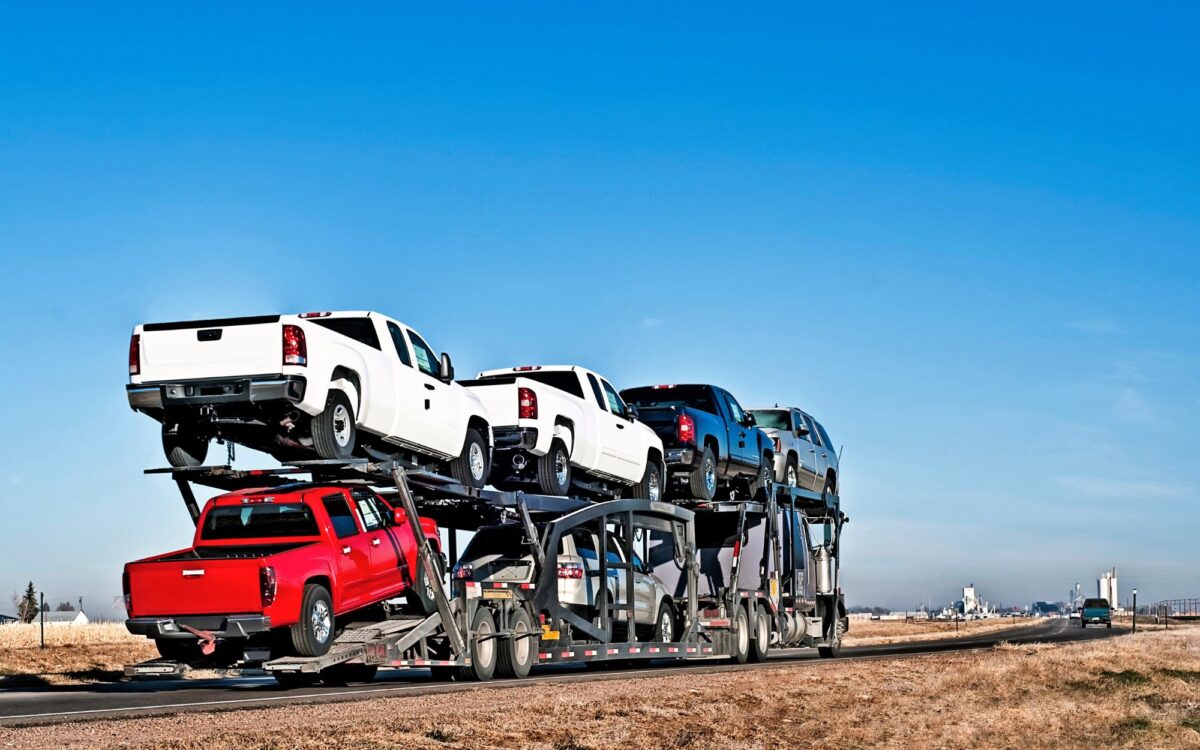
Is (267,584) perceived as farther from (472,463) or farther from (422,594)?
(472,463)

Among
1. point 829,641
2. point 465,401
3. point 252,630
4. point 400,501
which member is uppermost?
point 465,401

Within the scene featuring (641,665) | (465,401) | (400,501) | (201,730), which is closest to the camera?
(201,730)

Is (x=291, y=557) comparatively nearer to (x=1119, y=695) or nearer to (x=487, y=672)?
(x=487, y=672)

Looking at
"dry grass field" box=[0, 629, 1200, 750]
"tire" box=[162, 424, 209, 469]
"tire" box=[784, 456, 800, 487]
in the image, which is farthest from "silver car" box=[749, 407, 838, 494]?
"tire" box=[162, 424, 209, 469]

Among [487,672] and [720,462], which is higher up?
[720,462]

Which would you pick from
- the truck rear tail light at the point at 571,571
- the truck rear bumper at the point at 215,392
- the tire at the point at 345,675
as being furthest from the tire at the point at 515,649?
the truck rear bumper at the point at 215,392

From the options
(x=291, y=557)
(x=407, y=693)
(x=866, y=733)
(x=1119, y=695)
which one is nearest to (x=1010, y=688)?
(x=1119, y=695)

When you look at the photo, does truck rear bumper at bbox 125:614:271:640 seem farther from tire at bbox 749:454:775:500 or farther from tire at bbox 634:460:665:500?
tire at bbox 749:454:775:500

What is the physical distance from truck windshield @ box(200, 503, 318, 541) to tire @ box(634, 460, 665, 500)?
25.0 ft

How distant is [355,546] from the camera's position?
15250 millimetres

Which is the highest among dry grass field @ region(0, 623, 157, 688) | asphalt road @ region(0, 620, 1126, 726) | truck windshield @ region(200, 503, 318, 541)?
truck windshield @ region(200, 503, 318, 541)

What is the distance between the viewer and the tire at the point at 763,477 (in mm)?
24422

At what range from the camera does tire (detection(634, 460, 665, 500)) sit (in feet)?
71.1

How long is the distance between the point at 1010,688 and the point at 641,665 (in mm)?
8232
